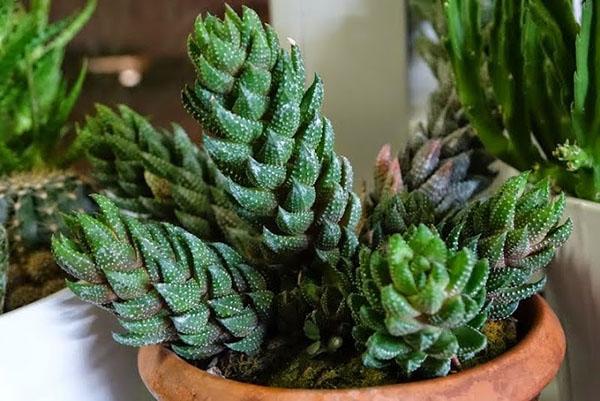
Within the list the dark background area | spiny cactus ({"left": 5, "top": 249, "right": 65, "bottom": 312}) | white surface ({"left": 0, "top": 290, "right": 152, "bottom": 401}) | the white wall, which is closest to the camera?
white surface ({"left": 0, "top": 290, "right": 152, "bottom": 401})

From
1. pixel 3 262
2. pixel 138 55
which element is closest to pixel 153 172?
pixel 3 262

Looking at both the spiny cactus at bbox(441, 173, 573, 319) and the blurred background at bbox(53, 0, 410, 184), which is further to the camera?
the blurred background at bbox(53, 0, 410, 184)

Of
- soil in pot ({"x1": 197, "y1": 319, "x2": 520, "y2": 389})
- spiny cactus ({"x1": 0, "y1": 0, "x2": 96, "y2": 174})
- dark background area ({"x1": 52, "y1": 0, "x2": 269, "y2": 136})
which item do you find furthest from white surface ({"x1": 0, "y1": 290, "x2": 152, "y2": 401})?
dark background area ({"x1": 52, "y1": 0, "x2": 269, "y2": 136})

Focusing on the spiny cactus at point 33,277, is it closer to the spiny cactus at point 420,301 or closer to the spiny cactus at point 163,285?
the spiny cactus at point 163,285

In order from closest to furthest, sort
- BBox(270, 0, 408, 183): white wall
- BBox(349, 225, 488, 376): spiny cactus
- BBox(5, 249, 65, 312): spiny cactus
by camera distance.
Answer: BBox(349, 225, 488, 376): spiny cactus, BBox(5, 249, 65, 312): spiny cactus, BBox(270, 0, 408, 183): white wall

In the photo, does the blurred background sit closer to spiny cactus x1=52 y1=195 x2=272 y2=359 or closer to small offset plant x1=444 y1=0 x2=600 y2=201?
small offset plant x1=444 y1=0 x2=600 y2=201

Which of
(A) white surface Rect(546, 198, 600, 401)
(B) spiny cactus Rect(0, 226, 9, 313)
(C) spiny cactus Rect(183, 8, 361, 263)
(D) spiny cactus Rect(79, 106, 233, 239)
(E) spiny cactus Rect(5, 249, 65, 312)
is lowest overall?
(A) white surface Rect(546, 198, 600, 401)
